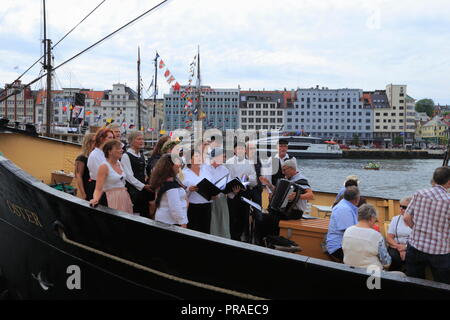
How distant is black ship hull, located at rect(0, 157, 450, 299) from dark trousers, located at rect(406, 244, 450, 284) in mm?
878

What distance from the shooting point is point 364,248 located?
3465 mm

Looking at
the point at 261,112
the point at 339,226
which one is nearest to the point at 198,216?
the point at 339,226

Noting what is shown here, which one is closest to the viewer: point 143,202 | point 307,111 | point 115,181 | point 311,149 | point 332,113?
point 115,181

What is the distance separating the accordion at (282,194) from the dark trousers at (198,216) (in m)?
0.69

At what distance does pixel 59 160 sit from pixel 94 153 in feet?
17.8

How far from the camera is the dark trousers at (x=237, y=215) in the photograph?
5.14 metres

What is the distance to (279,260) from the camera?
276 centimetres

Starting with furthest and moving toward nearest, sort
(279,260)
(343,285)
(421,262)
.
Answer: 1. (421,262)
2. (279,260)
3. (343,285)

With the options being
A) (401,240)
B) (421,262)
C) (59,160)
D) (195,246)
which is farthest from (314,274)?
(59,160)

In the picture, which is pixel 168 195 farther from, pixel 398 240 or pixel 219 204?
pixel 398 240

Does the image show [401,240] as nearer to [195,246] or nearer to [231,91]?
[195,246]

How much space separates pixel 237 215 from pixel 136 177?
120cm

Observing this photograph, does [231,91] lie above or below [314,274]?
above

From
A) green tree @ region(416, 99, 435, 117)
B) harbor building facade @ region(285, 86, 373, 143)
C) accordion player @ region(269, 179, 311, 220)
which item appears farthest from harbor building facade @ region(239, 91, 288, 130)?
accordion player @ region(269, 179, 311, 220)
